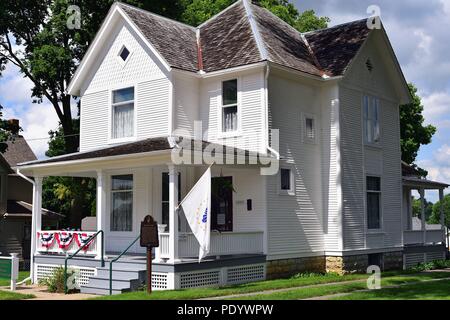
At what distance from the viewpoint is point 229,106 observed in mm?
21219

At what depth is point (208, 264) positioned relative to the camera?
17.4 m

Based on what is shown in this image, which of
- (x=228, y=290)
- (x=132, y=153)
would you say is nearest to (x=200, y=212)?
(x=228, y=290)

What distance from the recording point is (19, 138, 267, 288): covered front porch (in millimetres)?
18062

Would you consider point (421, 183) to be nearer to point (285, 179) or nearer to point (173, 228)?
point (285, 179)

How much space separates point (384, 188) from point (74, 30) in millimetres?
16292

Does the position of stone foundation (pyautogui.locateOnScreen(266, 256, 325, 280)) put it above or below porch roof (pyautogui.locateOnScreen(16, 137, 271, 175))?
below

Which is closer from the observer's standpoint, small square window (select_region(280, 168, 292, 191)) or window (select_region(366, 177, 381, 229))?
small square window (select_region(280, 168, 292, 191))

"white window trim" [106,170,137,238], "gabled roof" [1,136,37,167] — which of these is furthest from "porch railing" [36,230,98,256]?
"gabled roof" [1,136,37,167]

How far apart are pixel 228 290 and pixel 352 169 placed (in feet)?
28.7

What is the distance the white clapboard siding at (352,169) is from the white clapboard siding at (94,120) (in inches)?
343

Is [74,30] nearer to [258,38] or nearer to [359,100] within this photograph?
[258,38]

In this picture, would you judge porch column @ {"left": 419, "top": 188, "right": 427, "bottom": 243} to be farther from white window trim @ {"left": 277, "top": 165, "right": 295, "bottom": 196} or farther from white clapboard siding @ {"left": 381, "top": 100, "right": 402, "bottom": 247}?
white window trim @ {"left": 277, "top": 165, "right": 295, "bottom": 196}

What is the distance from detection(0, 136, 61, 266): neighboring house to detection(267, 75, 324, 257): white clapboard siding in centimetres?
1789

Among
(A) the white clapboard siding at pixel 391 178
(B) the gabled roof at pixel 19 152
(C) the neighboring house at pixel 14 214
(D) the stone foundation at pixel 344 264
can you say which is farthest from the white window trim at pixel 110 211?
(B) the gabled roof at pixel 19 152
